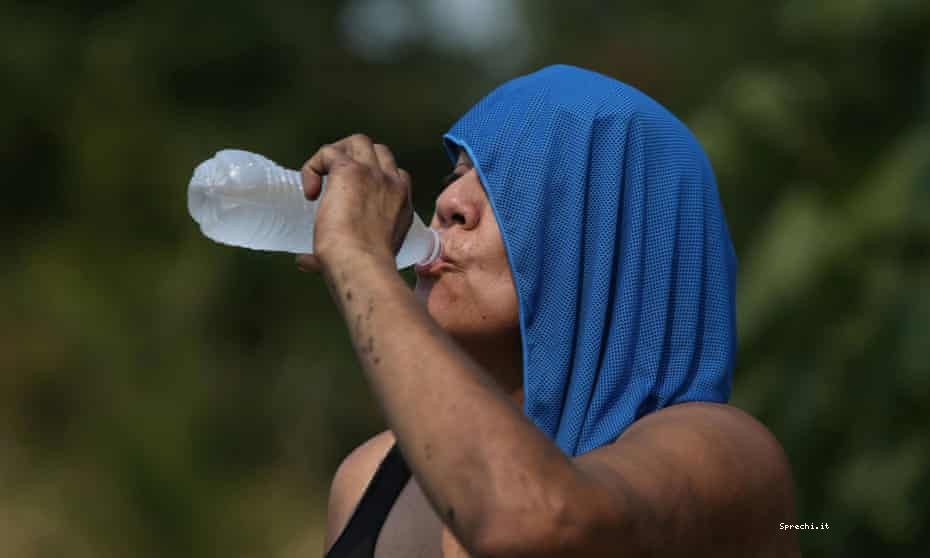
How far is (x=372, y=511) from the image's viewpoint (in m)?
2.59

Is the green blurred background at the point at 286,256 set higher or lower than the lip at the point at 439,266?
lower

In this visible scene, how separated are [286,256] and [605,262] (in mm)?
6952

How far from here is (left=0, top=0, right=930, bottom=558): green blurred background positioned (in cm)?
613

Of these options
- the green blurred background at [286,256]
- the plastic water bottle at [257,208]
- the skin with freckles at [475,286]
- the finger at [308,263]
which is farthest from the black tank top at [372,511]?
the green blurred background at [286,256]

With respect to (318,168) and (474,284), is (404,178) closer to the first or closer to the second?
(318,168)

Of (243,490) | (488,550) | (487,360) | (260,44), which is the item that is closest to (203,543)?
(243,490)

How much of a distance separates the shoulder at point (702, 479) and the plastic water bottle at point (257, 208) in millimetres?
572

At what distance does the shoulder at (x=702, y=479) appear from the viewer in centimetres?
196

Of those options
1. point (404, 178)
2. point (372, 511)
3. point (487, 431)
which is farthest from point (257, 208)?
point (487, 431)

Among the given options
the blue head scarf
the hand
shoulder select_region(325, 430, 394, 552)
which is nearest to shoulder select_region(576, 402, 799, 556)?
the blue head scarf

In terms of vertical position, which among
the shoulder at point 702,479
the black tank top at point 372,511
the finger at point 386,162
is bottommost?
the black tank top at point 372,511

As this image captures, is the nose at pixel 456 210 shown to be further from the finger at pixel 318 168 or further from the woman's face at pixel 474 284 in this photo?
the finger at pixel 318 168

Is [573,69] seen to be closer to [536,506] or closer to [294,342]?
[536,506]

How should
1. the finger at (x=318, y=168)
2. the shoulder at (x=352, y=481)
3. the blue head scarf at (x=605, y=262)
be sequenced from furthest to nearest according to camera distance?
the shoulder at (x=352, y=481), the blue head scarf at (x=605, y=262), the finger at (x=318, y=168)
